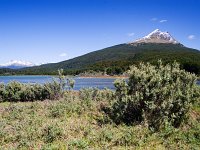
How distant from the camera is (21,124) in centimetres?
1475

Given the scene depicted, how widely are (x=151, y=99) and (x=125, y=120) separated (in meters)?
1.53

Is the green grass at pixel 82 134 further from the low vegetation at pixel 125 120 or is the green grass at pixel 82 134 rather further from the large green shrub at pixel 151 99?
the large green shrub at pixel 151 99

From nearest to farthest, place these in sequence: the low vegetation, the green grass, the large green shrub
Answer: the green grass → the low vegetation → the large green shrub

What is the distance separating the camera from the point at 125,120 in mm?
16250

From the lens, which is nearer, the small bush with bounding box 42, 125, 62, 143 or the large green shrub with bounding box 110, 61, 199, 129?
the small bush with bounding box 42, 125, 62, 143

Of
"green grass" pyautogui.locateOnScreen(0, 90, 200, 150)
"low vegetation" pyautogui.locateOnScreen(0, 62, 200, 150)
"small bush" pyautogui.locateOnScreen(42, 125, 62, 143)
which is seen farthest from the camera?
"small bush" pyautogui.locateOnScreen(42, 125, 62, 143)

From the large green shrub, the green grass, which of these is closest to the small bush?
the green grass

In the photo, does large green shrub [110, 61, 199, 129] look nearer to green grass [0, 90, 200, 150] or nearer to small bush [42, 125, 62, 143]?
green grass [0, 90, 200, 150]

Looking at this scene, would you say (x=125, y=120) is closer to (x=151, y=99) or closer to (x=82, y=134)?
(x=151, y=99)

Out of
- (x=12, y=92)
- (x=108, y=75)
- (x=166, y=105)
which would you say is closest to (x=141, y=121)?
(x=166, y=105)

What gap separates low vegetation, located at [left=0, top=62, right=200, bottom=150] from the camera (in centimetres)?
1248

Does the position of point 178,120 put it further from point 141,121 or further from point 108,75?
point 108,75

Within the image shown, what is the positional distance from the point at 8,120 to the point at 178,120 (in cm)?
769

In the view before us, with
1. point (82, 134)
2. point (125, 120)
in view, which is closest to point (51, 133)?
point (82, 134)
